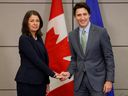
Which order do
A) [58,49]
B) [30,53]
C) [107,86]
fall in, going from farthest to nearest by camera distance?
[58,49], [30,53], [107,86]

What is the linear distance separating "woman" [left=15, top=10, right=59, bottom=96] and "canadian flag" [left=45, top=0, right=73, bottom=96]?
761 mm

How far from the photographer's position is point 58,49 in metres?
3.54

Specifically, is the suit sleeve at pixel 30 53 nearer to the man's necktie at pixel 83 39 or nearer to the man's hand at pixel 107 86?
the man's necktie at pixel 83 39

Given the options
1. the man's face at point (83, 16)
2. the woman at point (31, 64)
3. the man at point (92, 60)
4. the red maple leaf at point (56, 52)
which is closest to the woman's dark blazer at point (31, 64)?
the woman at point (31, 64)

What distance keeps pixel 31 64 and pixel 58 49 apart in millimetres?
893

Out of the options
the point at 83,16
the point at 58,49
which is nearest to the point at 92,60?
the point at 83,16

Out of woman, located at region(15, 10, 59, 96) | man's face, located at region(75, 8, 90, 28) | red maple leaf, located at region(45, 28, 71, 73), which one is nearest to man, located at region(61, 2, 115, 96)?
man's face, located at region(75, 8, 90, 28)

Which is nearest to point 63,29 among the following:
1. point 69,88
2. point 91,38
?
point 69,88

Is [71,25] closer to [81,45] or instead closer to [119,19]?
[119,19]

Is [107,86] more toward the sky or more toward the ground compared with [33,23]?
more toward the ground

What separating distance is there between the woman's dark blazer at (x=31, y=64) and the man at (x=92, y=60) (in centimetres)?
32

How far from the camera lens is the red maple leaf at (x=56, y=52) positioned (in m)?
3.53

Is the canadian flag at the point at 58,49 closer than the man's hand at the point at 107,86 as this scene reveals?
No

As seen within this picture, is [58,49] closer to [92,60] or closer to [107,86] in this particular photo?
[92,60]
